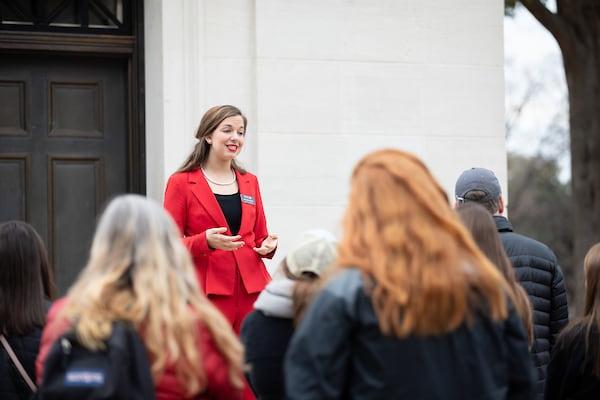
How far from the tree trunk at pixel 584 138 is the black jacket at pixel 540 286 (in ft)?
26.5

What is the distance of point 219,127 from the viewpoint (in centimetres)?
707

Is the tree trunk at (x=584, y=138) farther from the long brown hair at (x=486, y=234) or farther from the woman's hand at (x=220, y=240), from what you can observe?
the long brown hair at (x=486, y=234)

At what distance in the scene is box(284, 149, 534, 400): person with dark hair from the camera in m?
3.80

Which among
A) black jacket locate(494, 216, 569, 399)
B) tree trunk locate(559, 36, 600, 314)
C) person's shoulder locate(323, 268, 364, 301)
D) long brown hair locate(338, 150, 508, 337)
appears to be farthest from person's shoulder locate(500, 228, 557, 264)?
tree trunk locate(559, 36, 600, 314)

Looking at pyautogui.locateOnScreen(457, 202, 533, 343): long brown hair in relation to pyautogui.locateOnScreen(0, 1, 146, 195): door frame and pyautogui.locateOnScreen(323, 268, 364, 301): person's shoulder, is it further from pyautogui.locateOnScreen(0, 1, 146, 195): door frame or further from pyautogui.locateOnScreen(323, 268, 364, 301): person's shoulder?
pyautogui.locateOnScreen(0, 1, 146, 195): door frame

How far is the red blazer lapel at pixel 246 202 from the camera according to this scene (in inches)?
278

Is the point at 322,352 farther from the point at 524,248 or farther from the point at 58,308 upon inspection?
the point at 524,248

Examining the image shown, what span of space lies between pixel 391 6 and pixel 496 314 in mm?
5516

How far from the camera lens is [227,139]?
7051 mm

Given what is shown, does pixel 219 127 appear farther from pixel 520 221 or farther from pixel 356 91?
pixel 520 221

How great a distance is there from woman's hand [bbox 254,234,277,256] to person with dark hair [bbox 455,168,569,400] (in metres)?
1.30

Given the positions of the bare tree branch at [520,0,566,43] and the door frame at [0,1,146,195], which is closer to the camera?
the door frame at [0,1,146,195]

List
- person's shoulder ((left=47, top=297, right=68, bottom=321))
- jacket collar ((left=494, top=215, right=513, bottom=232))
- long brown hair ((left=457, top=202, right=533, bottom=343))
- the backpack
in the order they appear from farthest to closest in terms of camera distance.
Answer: jacket collar ((left=494, top=215, right=513, bottom=232)), long brown hair ((left=457, top=202, right=533, bottom=343)), person's shoulder ((left=47, top=297, right=68, bottom=321)), the backpack

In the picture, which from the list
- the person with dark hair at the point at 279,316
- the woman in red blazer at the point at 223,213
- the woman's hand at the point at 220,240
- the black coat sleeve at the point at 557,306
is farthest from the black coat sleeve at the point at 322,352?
the woman in red blazer at the point at 223,213
